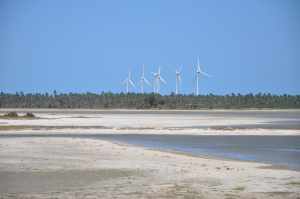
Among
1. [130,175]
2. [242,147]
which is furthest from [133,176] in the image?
[242,147]

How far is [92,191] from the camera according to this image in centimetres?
1606

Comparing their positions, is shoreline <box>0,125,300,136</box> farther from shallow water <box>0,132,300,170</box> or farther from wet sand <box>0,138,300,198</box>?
wet sand <box>0,138,300,198</box>

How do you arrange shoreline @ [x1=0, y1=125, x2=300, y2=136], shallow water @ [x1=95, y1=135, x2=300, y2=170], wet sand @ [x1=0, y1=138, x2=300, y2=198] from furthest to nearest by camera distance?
shoreline @ [x1=0, y1=125, x2=300, y2=136]
shallow water @ [x1=95, y1=135, x2=300, y2=170]
wet sand @ [x1=0, y1=138, x2=300, y2=198]

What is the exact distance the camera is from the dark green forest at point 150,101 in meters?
125

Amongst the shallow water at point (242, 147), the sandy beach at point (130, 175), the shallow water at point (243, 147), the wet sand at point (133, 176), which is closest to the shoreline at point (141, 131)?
the shallow water at point (242, 147)

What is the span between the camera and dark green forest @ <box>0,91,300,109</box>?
12531cm

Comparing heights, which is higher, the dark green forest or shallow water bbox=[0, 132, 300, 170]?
the dark green forest

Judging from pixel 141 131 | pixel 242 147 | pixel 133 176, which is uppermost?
pixel 141 131

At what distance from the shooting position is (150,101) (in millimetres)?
126188

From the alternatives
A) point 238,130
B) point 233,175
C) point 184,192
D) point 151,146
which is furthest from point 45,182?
point 238,130

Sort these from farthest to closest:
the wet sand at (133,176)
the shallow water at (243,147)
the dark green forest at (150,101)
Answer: the dark green forest at (150,101) < the shallow water at (243,147) < the wet sand at (133,176)

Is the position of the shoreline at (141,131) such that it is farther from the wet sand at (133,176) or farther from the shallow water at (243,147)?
the wet sand at (133,176)

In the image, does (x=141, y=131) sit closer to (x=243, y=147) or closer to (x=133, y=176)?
(x=243, y=147)

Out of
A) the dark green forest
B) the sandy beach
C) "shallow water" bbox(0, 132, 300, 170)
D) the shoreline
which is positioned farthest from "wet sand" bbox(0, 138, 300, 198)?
the dark green forest
